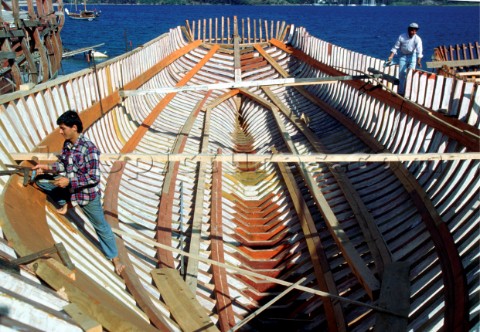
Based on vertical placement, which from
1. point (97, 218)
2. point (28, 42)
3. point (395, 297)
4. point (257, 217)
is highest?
point (97, 218)

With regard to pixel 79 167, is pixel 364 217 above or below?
below

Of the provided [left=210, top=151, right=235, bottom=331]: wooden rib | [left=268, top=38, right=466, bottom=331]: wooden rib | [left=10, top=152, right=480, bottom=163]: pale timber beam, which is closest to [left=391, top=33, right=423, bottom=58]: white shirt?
[left=268, top=38, right=466, bottom=331]: wooden rib

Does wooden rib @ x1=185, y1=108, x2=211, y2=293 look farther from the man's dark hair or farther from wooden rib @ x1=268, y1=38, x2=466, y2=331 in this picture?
wooden rib @ x1=268, y1=38, x2=466, y2=331

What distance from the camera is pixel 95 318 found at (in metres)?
4.30

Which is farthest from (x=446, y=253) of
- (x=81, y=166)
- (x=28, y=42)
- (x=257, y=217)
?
(x=28, y=42)

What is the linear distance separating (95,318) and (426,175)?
6614 mm

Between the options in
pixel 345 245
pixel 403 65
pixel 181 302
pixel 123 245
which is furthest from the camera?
pixel 403 65

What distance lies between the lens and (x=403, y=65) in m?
12.1

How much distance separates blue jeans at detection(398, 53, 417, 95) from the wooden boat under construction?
0.37 metres

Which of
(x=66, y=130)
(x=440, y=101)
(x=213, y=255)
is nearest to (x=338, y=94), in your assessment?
(x=440, y=101)

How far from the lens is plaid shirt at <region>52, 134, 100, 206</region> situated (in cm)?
563

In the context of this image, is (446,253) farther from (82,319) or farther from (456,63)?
(456,63)

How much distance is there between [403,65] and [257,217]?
4.93 m

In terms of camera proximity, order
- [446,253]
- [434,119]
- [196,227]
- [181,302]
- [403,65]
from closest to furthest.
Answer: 1. [181,302]
2. [446,253]
3. [196,227]
4. [434,119]
5. [403,65]
